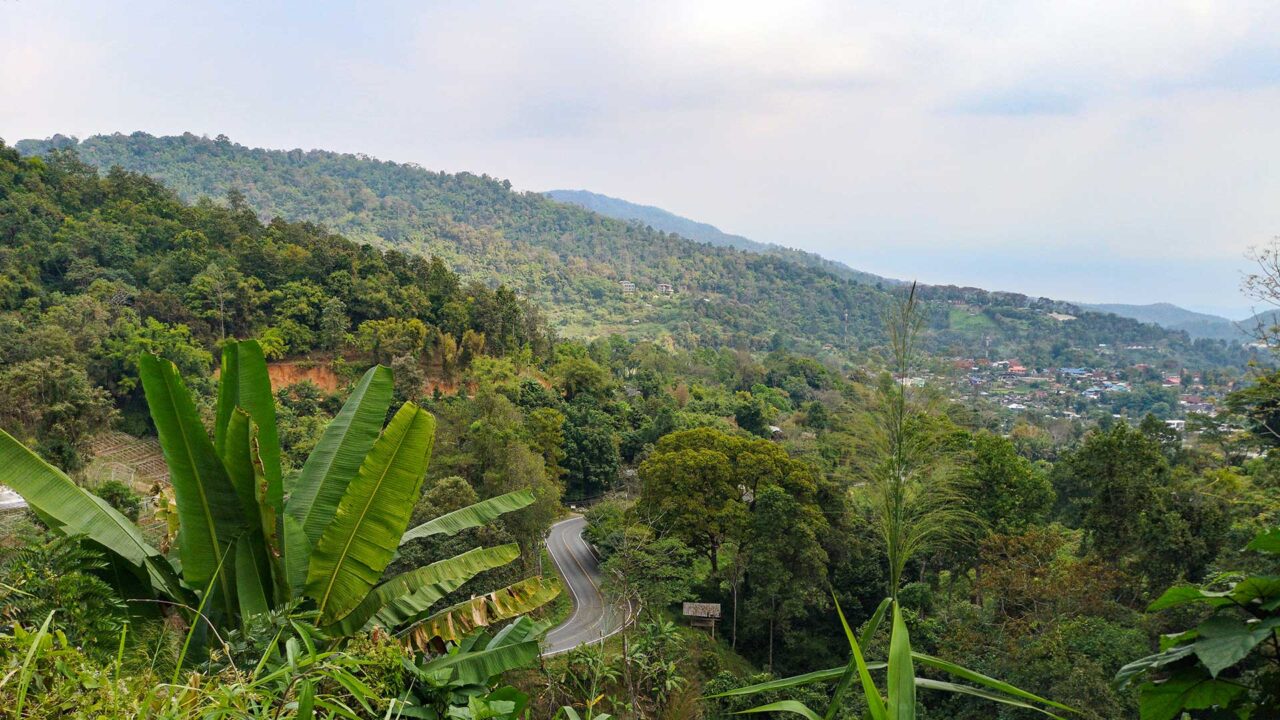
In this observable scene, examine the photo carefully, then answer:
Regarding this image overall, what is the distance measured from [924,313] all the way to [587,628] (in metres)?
11.8

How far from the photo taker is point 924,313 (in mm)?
2109

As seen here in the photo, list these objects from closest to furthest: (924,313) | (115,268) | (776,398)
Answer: (924,313) < (115,268) < (776,398)

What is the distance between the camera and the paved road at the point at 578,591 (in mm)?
12008

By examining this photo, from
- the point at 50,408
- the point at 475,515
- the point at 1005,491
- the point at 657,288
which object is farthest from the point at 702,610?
the point at 657,288

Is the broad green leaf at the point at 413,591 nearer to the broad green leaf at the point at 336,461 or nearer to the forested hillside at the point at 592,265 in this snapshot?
the broad green leaf at the point at 336,461

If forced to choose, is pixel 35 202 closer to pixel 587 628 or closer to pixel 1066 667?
pixel 587 628

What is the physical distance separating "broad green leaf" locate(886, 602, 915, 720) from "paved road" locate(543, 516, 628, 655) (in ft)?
32.4

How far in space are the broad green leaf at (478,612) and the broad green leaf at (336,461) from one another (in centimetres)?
55

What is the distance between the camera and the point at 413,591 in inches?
117

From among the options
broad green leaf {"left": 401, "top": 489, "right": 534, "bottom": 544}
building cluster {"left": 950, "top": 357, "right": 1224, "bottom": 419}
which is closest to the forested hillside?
building cluster {"left": 950, "top": 357, "right": 1224, "bottom": 419}

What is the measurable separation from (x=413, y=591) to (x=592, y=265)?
7221 centimetres

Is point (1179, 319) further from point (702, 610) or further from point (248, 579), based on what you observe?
point (248, 579)

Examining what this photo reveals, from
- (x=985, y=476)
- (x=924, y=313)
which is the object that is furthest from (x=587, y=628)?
(x=924, y=313)

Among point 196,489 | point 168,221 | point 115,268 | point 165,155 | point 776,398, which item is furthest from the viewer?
point 165,155
